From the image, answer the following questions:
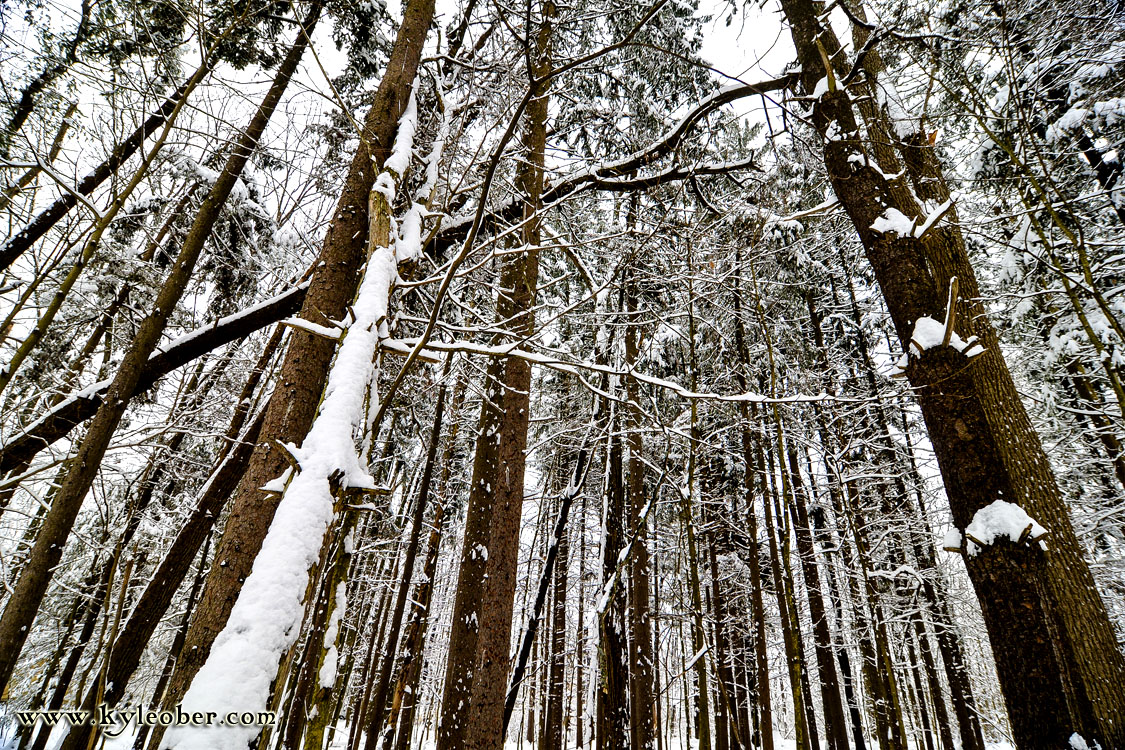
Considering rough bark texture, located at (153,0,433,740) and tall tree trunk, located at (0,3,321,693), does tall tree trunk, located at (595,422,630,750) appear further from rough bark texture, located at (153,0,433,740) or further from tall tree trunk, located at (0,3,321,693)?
tall tree trunk, located at (0,3,321,693)

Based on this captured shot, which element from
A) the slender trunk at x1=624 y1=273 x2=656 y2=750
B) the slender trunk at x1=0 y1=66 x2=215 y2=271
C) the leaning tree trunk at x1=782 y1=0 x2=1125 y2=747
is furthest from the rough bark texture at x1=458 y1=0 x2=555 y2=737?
the slender trunk at x1=0 y1=66 x2=215 y2=271

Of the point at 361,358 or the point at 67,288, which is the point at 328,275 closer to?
the point at 361,358

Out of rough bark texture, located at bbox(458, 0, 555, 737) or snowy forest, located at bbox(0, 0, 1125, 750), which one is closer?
snowy forest, located at bbox(0, 0, 1125, 750)

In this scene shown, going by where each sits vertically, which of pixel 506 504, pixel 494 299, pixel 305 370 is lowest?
pixel 506 504

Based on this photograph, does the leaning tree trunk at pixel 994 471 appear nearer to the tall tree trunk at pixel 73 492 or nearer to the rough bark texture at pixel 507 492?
the rough bark texture at pixel 507 492

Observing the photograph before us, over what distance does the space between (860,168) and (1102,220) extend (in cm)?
842

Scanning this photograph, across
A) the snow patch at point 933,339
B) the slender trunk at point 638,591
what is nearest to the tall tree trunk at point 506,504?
the slender trunk at point 638,591

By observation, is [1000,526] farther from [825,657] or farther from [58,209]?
[825,657]

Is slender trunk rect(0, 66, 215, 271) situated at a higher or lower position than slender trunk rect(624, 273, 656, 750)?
higher

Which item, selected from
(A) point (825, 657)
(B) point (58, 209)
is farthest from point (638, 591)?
A: (B) point (58, 209)

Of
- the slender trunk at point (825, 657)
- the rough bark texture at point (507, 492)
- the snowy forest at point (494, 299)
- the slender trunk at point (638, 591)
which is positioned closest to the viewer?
the snowy forest at point (494, 299)

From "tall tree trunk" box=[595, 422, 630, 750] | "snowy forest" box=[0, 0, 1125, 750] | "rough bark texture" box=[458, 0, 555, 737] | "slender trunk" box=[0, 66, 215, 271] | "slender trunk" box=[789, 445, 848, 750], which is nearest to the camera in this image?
"snowy forest" box=[0, 0, 1125, 750]

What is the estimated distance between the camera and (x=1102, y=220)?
8.09m

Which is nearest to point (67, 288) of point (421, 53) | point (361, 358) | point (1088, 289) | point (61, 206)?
point (361, 358)
